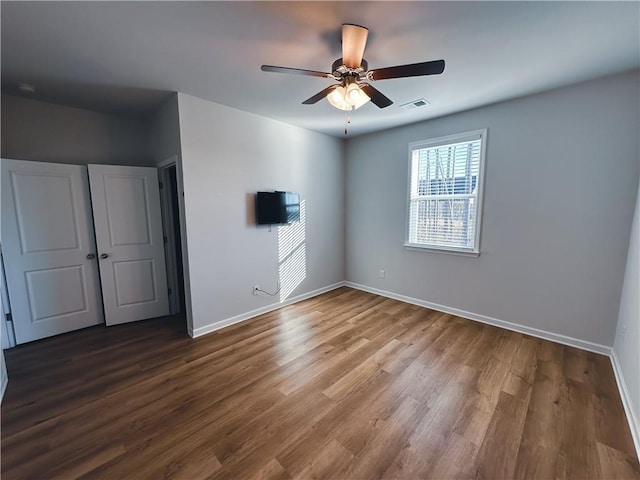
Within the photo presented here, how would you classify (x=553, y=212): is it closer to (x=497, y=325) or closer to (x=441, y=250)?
(x=441, y=250)

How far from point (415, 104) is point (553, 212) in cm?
186

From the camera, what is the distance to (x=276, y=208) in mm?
3475

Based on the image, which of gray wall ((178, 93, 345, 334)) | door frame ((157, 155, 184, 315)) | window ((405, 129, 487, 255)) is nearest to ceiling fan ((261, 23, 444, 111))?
gray wall ((178, 93, 345, 334))

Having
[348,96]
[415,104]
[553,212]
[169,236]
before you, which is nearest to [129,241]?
[169,236]

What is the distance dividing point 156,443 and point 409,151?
13.2 ft

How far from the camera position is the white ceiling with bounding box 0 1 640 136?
61.6 inches

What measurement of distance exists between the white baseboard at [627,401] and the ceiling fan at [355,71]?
250cm

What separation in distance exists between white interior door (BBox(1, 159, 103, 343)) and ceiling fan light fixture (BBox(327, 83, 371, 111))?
3068 mm

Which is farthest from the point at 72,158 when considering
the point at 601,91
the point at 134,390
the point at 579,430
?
the point at 601,91

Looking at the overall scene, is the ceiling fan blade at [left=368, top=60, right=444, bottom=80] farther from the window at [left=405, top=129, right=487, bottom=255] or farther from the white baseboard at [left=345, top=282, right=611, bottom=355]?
the white baseboard at [left=345, top=282, right=611, bottom=355]

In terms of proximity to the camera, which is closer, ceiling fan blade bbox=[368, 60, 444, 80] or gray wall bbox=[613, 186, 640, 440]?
ceiling fan blade bbox=[368, 60, 444, 80]

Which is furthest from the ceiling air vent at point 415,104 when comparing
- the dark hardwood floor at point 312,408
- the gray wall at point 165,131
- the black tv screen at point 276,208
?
the dark hardwood floor at point 312,408

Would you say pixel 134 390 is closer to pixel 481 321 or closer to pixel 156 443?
pixel 156 443

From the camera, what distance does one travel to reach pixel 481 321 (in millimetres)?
3262
